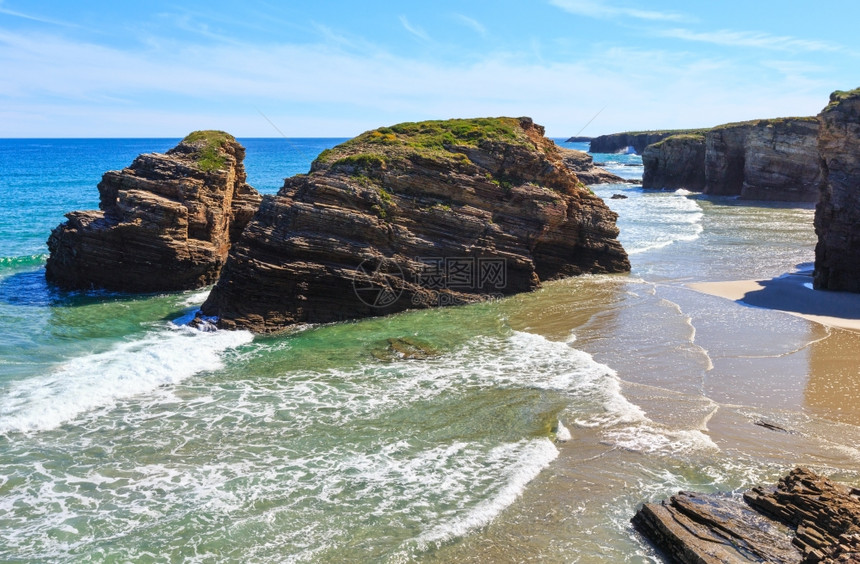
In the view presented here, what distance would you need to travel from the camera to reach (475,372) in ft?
55.3

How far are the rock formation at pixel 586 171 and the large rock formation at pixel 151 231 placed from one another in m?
64.8

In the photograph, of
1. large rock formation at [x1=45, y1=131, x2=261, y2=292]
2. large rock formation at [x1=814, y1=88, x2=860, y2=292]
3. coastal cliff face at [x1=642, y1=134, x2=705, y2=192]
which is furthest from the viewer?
coastal cliff face at [x1=642, y1=134, x2=705, y2=192]

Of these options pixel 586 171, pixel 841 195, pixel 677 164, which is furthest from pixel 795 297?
pixel 586 171

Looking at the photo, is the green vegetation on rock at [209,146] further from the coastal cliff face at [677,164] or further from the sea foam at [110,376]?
the coastal cliff face at [677,164]

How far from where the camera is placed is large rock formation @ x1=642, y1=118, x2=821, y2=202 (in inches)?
2302

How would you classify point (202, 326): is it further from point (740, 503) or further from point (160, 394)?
point (740, 503)

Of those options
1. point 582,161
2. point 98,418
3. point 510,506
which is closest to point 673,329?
point 510,506

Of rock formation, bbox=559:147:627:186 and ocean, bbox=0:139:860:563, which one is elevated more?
rock formation, bbox=559:147:627:186

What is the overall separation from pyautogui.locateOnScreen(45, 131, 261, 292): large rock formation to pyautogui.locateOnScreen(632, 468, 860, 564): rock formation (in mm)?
21974

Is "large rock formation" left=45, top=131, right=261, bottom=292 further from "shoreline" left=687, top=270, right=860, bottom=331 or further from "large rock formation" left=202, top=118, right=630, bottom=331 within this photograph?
"shoreline" left=687, top=270, right=860, bottom=331

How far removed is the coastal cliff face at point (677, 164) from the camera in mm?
77700

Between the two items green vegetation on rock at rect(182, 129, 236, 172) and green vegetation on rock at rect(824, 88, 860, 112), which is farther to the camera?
green vegetation on rock at rect(182, 129, 236, 172)

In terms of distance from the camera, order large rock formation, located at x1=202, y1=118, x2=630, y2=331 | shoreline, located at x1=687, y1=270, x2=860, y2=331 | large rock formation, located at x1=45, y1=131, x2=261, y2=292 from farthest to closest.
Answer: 1. large rock formation, located at x1=45, y1=131, x2=261, y2=292
2. shoreline, located at x1=687, y1=270, x2=860, y2=331
3. large rock formation, located at x1=202, y1=118, x2=630, y2=331

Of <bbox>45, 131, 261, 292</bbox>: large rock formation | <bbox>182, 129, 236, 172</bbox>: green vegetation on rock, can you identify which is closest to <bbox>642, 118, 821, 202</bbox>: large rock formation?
<bbox>182, 129, 236, 172</bbox>: green vegetation on rock
